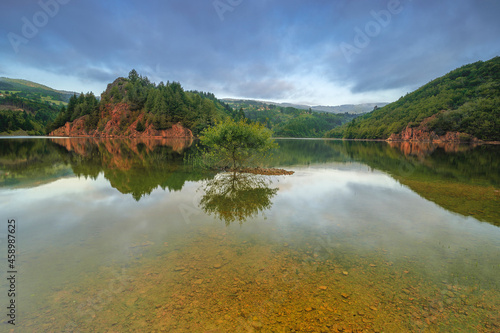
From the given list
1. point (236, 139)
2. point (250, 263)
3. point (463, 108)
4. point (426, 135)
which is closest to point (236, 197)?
point (250, 263)

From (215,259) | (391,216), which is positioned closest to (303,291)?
(215,259)

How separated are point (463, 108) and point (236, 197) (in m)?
174

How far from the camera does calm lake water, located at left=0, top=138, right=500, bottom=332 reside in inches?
222

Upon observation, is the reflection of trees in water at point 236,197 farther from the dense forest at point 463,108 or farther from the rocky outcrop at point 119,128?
the dense forest at point 463,108

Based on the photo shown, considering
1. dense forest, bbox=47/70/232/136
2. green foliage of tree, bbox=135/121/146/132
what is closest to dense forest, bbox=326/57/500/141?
dense forest, bbox=47/70/232/136

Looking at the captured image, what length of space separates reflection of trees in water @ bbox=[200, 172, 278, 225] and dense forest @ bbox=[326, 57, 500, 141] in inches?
5840

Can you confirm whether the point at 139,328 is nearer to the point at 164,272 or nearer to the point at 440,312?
the point at 164,272

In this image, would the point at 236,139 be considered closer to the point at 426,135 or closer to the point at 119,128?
the point at 119,128

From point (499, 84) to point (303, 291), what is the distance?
20805cm

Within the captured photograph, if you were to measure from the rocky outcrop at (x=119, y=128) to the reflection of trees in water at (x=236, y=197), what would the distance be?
433 ft

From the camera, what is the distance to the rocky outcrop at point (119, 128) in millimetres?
145375

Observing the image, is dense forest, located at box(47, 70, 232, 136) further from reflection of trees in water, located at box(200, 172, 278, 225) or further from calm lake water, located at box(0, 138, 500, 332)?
calm lake water, located at box(0, 138, 500, 332)

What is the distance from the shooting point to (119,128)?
150 metres

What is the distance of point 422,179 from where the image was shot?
24203mm
